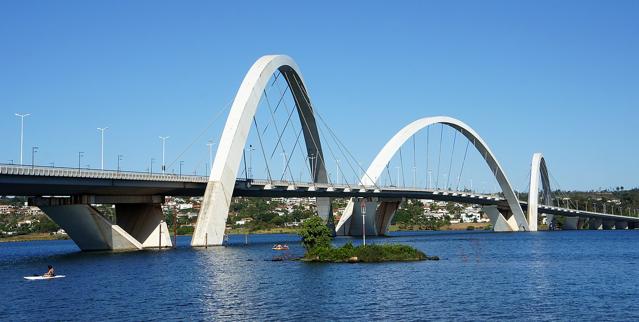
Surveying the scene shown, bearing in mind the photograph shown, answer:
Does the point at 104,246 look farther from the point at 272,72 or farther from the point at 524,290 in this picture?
the point at 524,290

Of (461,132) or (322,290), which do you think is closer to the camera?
(322,290)

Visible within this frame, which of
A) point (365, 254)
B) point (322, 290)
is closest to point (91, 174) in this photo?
point (365, 254)

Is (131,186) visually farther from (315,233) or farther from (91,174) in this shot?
(315,233)

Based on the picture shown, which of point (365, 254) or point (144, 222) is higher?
point (144, 222)

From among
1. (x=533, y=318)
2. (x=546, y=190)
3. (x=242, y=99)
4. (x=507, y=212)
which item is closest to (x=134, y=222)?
(x=242, y=99)

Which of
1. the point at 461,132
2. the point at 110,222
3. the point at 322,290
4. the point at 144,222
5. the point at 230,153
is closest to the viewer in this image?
the point at 322,290

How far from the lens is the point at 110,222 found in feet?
278

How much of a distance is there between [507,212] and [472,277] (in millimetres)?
119298

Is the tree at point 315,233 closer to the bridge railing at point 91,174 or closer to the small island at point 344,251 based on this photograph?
the small island at point 344,251

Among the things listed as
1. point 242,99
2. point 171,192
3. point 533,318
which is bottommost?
point 533,318

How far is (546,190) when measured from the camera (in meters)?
197

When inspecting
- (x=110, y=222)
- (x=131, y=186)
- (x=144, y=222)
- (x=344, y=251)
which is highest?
(x=131, y=186)

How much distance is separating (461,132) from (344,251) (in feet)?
278

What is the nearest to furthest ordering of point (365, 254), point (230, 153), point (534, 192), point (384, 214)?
point (365, 254)
point (230, 153)
point (384, 214)
point (534, 192)
